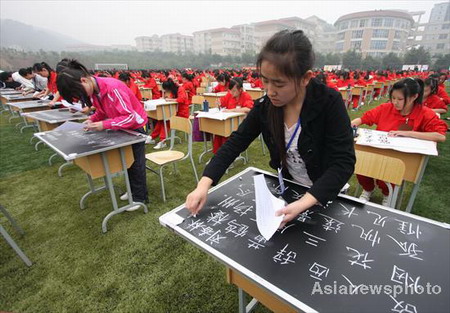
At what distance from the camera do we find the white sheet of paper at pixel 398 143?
6.67 ft

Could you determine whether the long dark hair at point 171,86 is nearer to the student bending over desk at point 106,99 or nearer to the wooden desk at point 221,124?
the wooden desk at point 221,124

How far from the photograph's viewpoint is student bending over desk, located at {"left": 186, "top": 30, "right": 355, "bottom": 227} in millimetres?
890

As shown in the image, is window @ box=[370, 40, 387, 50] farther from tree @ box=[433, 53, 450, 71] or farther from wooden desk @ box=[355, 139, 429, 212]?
wooden desk @ box=[355, 139, 429, 212]

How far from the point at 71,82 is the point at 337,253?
235 centimetres

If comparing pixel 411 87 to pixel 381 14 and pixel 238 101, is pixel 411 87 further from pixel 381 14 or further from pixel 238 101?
pixel 381 14

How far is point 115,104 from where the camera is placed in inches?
92.3

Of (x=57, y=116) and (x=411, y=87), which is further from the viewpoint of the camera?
(x=57, y=116)

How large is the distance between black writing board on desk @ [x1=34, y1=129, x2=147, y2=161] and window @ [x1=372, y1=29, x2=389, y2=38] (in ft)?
218

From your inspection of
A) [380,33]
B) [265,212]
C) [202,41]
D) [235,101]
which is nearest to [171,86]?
[235,101]

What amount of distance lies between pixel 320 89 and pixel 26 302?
255cm

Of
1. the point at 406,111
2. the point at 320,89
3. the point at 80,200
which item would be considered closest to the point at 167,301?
the point at 320,89

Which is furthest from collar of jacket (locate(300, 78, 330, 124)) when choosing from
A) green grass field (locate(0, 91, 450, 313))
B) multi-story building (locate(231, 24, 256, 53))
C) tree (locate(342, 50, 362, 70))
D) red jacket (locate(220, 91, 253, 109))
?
multi-story building (locate(231, 24, 256, 53))

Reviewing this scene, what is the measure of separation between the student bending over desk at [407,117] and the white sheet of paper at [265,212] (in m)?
1.74

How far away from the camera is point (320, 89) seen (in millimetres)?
1046
